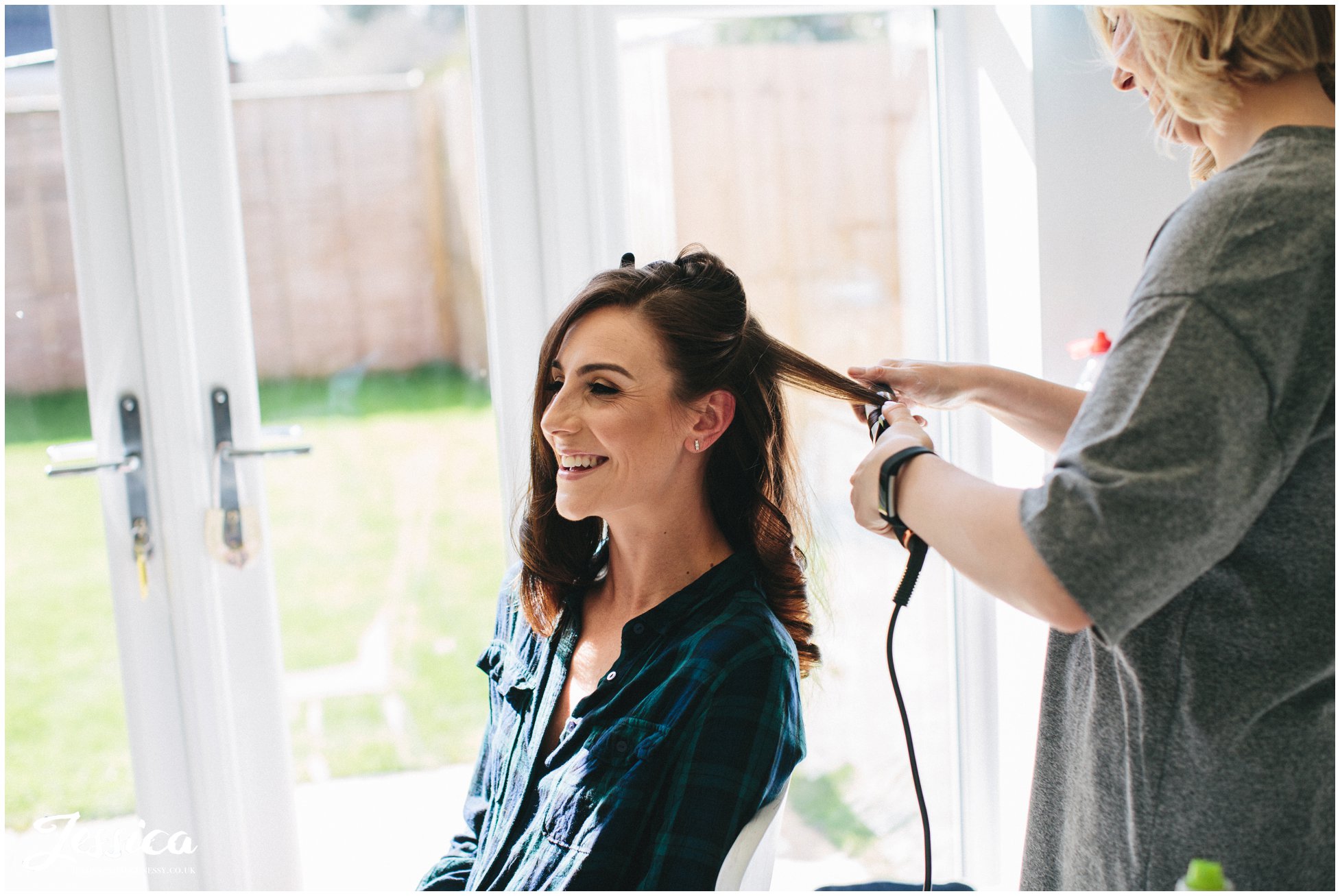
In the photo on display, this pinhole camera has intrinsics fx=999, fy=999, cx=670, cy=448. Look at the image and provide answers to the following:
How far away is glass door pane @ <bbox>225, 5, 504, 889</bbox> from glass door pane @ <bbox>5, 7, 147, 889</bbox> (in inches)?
12.5

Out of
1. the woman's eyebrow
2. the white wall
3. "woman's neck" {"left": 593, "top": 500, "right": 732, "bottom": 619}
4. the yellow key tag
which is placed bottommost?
the yellow key tag

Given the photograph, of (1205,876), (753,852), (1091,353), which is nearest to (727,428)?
(753,852)

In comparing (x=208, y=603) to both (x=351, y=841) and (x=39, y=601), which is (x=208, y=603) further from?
(x=351, y=841)

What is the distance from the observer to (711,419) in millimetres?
1361

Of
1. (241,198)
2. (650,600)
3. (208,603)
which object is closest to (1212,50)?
(650,600)

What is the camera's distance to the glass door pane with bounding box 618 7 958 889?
6.16ft

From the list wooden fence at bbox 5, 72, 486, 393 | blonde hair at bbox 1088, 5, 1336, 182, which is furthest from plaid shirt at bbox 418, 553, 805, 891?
wooden fence at bbox 5, 72, 486, 393

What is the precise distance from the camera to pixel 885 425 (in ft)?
3.71

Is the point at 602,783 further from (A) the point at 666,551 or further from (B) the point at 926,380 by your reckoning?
(B) the point at 926,380

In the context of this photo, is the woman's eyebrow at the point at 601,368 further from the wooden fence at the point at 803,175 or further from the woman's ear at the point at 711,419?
the wooden fence at the point at 803,175

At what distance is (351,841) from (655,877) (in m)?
1.12

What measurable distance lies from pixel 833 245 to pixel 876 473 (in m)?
1.06

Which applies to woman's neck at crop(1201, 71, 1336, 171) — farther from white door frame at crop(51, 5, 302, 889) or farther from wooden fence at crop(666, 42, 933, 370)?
white door frame at crop(51, 5, 302, 889)

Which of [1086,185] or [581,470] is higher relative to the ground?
[1086,185]
